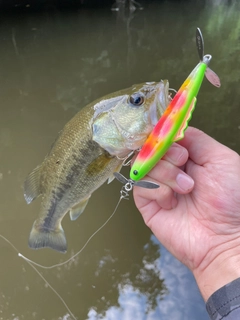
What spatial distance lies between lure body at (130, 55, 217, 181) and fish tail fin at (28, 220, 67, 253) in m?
0.81

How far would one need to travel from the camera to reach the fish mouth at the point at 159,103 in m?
1.36

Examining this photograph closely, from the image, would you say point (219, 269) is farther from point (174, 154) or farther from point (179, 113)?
point (179, 113)

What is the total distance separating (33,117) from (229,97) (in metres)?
3.56

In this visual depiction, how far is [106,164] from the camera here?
4.90 ft

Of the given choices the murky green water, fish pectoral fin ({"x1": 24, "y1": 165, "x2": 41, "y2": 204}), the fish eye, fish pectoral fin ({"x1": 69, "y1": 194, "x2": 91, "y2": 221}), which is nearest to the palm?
fish pectoral fin ({"x1": 69, "y1": 194, "x2": 91, "y2": 221})

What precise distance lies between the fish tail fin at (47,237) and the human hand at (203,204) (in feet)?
1.84

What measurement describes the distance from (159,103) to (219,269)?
77 cm

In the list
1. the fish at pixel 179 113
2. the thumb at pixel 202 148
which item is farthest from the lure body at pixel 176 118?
the thumb at pixel 202 148

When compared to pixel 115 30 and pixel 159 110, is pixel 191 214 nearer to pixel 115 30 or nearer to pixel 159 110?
pixel 159 110

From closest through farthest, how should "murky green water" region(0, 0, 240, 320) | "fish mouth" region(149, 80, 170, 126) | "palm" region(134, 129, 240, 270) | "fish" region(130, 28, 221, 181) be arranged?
"fish" region(130, 28, 221, 181) → "fish mouth" region(149, 80, 170, 126) → "palm" region(134, 129, 240, 270) → "murky green water" region(0, 0, 240, 320)

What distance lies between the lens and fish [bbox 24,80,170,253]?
138 cm

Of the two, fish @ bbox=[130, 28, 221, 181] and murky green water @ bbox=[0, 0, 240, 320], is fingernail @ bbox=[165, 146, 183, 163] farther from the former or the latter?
murky green water @ bbox=[0, 0, 240, 320]

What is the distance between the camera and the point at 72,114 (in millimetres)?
5359

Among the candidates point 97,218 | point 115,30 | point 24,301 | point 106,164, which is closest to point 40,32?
point 115,30
